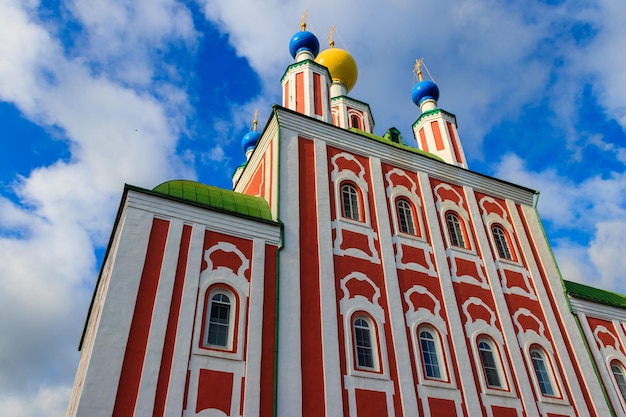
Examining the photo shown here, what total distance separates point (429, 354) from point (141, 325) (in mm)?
6294

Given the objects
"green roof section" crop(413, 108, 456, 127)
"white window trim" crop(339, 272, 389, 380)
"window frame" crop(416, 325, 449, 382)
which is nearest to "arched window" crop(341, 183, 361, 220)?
"white window trim" crop(339, 272, 389, 380)

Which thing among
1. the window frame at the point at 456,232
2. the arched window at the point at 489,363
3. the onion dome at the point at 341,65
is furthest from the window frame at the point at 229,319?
the onion dome at the point at 341,65

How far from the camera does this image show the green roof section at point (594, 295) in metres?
14.8

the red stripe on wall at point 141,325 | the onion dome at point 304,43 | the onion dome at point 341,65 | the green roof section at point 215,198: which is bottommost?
the red stripe on wall at point 141,325

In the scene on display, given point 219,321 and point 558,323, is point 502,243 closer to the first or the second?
point 558,323

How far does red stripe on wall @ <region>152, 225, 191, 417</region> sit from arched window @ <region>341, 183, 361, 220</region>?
4.22 metres

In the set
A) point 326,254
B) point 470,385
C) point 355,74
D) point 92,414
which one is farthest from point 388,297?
point 355,74

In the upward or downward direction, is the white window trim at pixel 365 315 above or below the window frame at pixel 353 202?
below

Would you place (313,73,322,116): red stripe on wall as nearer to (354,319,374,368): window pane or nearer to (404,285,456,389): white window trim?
(404,285,456,389): white window trim

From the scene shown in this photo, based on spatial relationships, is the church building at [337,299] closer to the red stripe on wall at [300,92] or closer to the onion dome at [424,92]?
the red stripe on wall at [300,92]

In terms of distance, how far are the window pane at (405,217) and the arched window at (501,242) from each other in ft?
9.49

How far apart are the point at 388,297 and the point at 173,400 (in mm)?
5325

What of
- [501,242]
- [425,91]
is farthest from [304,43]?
[501,242]

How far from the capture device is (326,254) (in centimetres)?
1154
